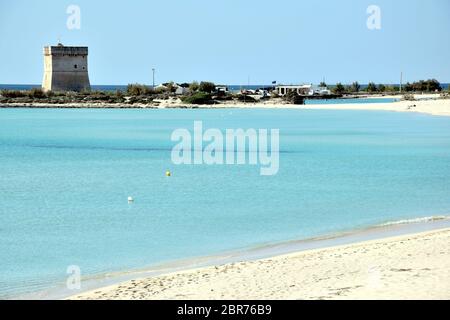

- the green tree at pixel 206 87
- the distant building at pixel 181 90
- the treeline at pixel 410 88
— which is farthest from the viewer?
the treeline at pixel 410 88

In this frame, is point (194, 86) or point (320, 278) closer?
point (320, 278)

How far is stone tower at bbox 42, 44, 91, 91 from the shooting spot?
95.9m

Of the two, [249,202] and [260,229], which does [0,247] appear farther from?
[249,202]

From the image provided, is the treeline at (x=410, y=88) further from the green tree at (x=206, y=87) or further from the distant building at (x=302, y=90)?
the green tree at (x=206, y=87)

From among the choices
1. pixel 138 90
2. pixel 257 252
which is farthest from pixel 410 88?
pixel 257 252

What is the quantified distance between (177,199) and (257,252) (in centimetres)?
751

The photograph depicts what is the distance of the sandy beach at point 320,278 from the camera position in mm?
9242

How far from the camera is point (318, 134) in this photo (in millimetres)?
45844

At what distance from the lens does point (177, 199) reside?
20.3 metres

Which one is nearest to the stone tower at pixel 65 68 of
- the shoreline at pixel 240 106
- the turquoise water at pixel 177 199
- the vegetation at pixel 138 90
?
the shoreline at pixel 240 106

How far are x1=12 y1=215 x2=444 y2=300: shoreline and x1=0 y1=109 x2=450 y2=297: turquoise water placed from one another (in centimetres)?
32

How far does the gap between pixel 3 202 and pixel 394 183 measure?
33.9 ft

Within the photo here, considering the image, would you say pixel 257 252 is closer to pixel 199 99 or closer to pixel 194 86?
pixel 199 99

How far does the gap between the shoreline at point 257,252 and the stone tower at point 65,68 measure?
83.6 metres
